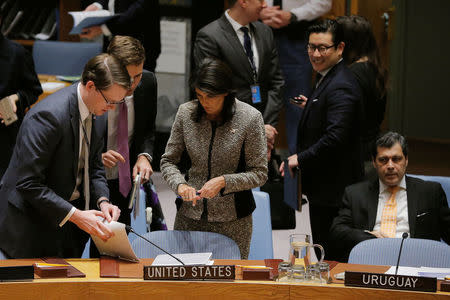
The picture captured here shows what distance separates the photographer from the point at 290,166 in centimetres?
387

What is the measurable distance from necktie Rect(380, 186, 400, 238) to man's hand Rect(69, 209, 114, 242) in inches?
56.7

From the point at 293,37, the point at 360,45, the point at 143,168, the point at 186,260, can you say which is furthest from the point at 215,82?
the point at 293,37

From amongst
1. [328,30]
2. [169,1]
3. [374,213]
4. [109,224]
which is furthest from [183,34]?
[109,224]

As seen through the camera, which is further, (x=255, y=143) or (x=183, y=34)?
(x=183, y=34)

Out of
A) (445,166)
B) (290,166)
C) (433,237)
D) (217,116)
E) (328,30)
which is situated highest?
(328,30)

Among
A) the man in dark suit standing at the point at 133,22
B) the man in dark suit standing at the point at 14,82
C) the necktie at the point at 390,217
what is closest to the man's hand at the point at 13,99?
the man in dark suit standing at the point at 14,82

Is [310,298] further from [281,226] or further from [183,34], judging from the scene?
[183,34]

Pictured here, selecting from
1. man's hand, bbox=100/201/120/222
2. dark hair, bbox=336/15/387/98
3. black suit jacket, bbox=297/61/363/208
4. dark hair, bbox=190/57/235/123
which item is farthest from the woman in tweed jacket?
dark hair, bbox=336/15/387/98

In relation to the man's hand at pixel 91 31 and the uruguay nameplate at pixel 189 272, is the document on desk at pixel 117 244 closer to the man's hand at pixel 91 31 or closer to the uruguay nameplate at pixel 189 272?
the uruguay nameplate at pixel 189 272

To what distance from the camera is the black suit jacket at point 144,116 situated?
143 inches

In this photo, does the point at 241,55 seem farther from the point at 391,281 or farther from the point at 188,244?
the point at 391,281

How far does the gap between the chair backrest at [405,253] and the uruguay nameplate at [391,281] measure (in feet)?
1.57

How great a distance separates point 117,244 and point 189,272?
1.09ft

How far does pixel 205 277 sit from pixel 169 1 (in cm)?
458
